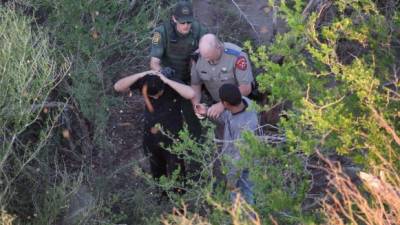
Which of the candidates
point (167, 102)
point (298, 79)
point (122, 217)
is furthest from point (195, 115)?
point (298, 79)

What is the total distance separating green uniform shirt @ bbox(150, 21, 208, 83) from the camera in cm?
755

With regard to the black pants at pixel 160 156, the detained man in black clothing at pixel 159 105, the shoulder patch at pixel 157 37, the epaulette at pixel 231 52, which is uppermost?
the epaulette at pixel 231 52

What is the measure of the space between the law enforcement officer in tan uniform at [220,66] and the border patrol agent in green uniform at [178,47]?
32cm

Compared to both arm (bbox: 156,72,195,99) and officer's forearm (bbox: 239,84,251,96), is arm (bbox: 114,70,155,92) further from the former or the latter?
officer's forearm (bbox: 239,84,251,96)

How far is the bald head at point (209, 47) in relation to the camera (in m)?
6.92

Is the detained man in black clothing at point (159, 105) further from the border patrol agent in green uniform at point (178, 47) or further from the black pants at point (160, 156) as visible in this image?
the border patrol agent in green uniform at point (178, 47)

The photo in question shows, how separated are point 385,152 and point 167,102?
246 centimetres

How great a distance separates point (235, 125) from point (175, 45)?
1.34 meters

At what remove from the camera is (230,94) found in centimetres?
642

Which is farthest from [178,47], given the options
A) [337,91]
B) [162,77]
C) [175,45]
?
[337,91]

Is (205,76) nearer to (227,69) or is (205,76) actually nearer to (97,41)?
(227,69)

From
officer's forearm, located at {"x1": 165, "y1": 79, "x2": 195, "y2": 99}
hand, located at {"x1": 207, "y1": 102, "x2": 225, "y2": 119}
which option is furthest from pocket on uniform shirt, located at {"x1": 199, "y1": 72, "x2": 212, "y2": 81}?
hand, located at {"x1": 207, "y1": 102, "x2": 225, "y2": 119}

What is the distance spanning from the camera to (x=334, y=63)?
566 centimetres

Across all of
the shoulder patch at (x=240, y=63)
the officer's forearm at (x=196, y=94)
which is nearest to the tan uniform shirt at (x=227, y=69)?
the shoulder patch at (x=240, y=63)
